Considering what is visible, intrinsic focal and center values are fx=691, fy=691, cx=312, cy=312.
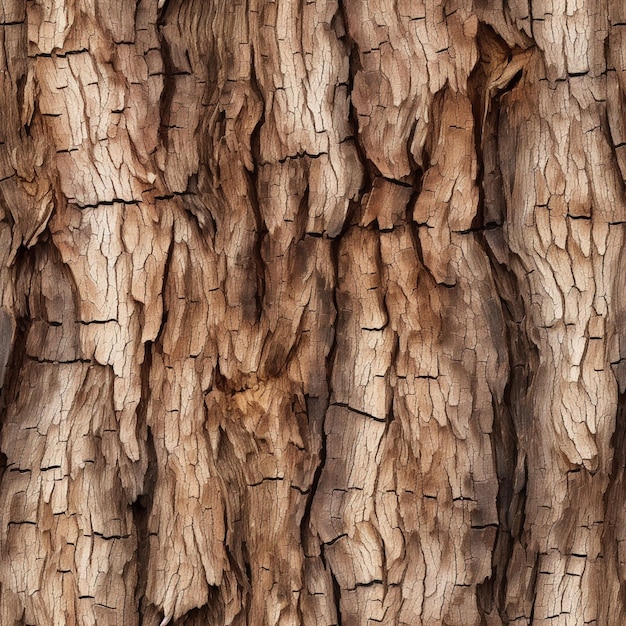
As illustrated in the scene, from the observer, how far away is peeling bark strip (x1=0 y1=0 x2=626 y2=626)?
1.19 meters

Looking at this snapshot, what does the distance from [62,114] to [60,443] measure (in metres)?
0.57

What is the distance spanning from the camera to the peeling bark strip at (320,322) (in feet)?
3.90

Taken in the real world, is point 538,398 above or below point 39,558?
above

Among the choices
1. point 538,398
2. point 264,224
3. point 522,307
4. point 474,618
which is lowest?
point 474,618

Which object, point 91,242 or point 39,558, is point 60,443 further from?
point 91,242

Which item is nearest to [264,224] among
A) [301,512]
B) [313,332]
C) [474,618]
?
[313,332]

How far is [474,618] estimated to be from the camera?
1.19 meters

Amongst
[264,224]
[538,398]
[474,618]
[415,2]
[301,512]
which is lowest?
[474,618]

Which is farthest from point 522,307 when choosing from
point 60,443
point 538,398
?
point 60,443

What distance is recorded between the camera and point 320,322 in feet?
3.97

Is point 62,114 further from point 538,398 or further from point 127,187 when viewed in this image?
point 538,398

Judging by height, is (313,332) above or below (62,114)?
below

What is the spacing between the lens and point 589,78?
1186mm

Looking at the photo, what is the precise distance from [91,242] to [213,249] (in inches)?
8.3
